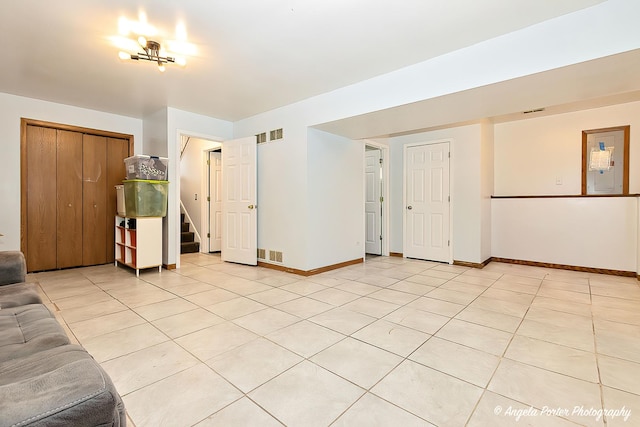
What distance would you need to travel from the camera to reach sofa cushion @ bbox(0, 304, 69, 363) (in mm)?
1302

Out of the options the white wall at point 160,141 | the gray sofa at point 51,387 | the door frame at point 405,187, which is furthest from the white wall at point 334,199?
the gray sofa at point 51,387

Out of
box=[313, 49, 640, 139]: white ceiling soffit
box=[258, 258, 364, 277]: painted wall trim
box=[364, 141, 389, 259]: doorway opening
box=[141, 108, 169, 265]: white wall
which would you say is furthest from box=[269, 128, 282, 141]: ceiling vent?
box=[258, 258, 364, 277]: painted wall trim

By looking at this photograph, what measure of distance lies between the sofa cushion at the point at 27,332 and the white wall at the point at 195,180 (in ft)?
15.0

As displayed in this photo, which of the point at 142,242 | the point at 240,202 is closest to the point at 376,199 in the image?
the point at 240,202

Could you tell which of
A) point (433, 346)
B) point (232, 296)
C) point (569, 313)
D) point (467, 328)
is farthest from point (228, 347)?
point (569, 313)

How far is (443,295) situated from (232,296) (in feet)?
7.91

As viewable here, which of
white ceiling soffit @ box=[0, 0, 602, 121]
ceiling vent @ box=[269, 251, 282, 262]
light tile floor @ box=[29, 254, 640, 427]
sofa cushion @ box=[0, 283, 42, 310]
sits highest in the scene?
white ceiling soffit @ box=[0, 0, 602, 121]

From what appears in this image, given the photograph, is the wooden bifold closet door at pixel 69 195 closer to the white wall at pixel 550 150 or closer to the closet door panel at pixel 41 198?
the closet door panel at pixel 41 198

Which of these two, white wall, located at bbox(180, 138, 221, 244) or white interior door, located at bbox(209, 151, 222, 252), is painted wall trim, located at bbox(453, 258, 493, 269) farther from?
white wall, located at bbox(180, 138, 221, 244)

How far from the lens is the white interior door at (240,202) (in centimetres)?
484

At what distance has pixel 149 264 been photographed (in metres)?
4.35

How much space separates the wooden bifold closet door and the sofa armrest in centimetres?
280

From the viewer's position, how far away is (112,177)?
16.8ft

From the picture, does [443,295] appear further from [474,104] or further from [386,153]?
[386,153]
